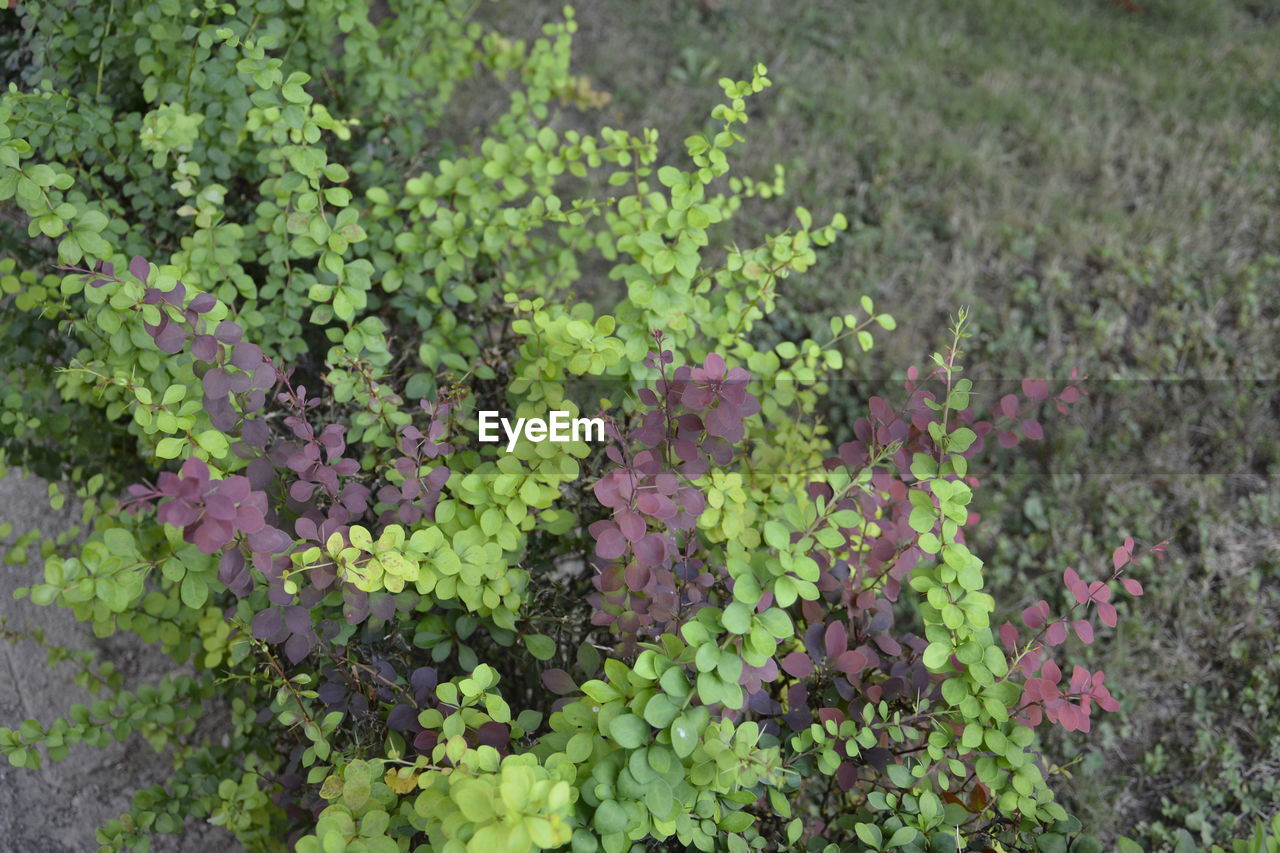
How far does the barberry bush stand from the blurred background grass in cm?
114

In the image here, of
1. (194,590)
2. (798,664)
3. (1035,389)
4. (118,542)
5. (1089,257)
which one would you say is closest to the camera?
(118,542)

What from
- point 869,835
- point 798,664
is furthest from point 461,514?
point 869,835

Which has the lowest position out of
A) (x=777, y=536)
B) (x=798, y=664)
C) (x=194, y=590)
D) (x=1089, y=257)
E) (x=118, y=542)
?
(x=1089, y=257)

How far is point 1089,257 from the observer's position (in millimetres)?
4016

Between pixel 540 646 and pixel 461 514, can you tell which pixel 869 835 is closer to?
pixel 540 646

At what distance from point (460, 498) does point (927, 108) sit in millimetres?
3988

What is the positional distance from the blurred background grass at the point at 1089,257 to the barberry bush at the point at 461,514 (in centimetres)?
114

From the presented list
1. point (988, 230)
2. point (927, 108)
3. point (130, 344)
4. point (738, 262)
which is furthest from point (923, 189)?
point (130, 344)

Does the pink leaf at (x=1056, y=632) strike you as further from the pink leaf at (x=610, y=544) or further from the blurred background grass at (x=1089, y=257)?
the blurred background grass at (x=1089, y=257)

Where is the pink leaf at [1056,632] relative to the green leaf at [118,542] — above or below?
below

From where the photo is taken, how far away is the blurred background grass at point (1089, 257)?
2914 millimetres

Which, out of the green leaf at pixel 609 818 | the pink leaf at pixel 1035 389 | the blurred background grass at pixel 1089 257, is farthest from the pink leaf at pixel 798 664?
the blurred background grass at pixel 1089 257

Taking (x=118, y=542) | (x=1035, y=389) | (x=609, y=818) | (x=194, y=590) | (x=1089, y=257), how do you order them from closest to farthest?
(x=609, y=818) → (x=118, y=542) → (x=194, y=590) → (x=1035, y=389) → (x=1089, y=257)

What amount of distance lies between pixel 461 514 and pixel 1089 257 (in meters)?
3.49
